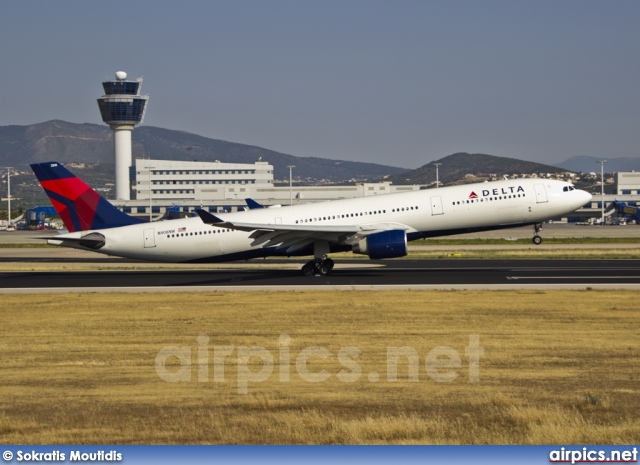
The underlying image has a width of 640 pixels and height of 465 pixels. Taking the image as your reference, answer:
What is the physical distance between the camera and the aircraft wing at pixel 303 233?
37375 millimetres

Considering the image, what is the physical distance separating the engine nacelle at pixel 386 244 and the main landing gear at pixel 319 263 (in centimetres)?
253

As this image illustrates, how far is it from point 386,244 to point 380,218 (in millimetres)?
2536

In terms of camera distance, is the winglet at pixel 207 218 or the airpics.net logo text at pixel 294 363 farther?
the winglet at pixel 207 218

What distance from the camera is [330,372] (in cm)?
1816

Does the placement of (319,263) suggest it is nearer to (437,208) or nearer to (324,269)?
(324,269)

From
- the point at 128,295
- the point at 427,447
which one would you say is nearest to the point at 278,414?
the point at 427,447

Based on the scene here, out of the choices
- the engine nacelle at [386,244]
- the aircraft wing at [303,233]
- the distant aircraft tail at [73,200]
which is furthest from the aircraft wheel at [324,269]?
the distant aircraft tail at [73,200]

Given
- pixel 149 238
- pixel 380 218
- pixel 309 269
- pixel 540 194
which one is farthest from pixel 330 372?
pixel 540 194

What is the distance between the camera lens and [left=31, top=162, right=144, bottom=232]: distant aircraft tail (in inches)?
1590

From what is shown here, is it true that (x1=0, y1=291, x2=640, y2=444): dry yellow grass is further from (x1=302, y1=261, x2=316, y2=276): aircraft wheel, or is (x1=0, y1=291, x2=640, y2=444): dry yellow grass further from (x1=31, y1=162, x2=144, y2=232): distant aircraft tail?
(x1=31, y1=162, x2=144, y2=232): distant aircraft tail

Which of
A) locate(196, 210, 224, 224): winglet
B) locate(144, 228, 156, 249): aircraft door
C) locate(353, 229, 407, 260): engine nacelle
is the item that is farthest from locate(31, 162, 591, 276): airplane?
locate(196, 210, 224, 224): winglet

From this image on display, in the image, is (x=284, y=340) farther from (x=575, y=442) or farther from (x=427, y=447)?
(x=427, y=447)

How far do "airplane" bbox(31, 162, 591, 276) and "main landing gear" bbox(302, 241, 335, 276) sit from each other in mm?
48

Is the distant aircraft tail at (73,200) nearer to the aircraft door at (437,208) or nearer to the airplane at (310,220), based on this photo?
the airplane at (310,220)
